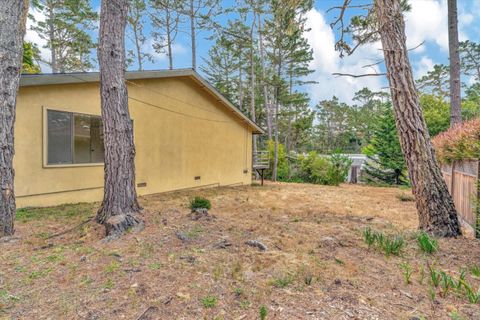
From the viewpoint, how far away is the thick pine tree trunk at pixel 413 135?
3736 millimetres

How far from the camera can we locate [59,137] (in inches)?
252

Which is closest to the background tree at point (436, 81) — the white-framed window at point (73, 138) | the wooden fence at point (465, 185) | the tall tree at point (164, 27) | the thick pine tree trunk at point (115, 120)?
the tall tree at point (164, 27)

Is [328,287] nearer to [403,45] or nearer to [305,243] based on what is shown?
[305,243]

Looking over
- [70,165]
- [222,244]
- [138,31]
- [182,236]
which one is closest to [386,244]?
[222,244]

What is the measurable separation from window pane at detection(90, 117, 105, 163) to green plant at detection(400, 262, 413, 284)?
7.16 meters

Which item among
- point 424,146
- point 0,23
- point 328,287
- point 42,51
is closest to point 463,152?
point 424,146

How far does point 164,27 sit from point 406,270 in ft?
54.2

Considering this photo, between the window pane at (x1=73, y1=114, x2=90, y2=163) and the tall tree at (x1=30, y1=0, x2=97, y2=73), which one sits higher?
the tall tree at (x1=30, y1=0, x2=97, y2=73)

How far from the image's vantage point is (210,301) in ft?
7.10

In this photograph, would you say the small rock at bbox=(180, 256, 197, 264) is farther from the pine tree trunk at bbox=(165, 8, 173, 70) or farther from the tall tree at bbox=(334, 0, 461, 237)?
the pine tree trunk at bbox=(165, 8, 173, 70)

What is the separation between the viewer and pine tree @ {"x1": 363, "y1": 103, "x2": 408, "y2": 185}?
14.0 meters

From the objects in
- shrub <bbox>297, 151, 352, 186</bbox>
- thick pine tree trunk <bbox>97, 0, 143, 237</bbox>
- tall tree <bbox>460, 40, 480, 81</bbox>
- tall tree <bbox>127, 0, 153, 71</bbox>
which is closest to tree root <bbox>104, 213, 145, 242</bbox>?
thick pine tree trunk <bbox>97, 0, 143, 237</bbox>

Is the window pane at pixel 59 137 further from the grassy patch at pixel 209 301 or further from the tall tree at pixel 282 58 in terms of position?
the tall tree at pixel 282 58

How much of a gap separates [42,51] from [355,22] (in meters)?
19.4
